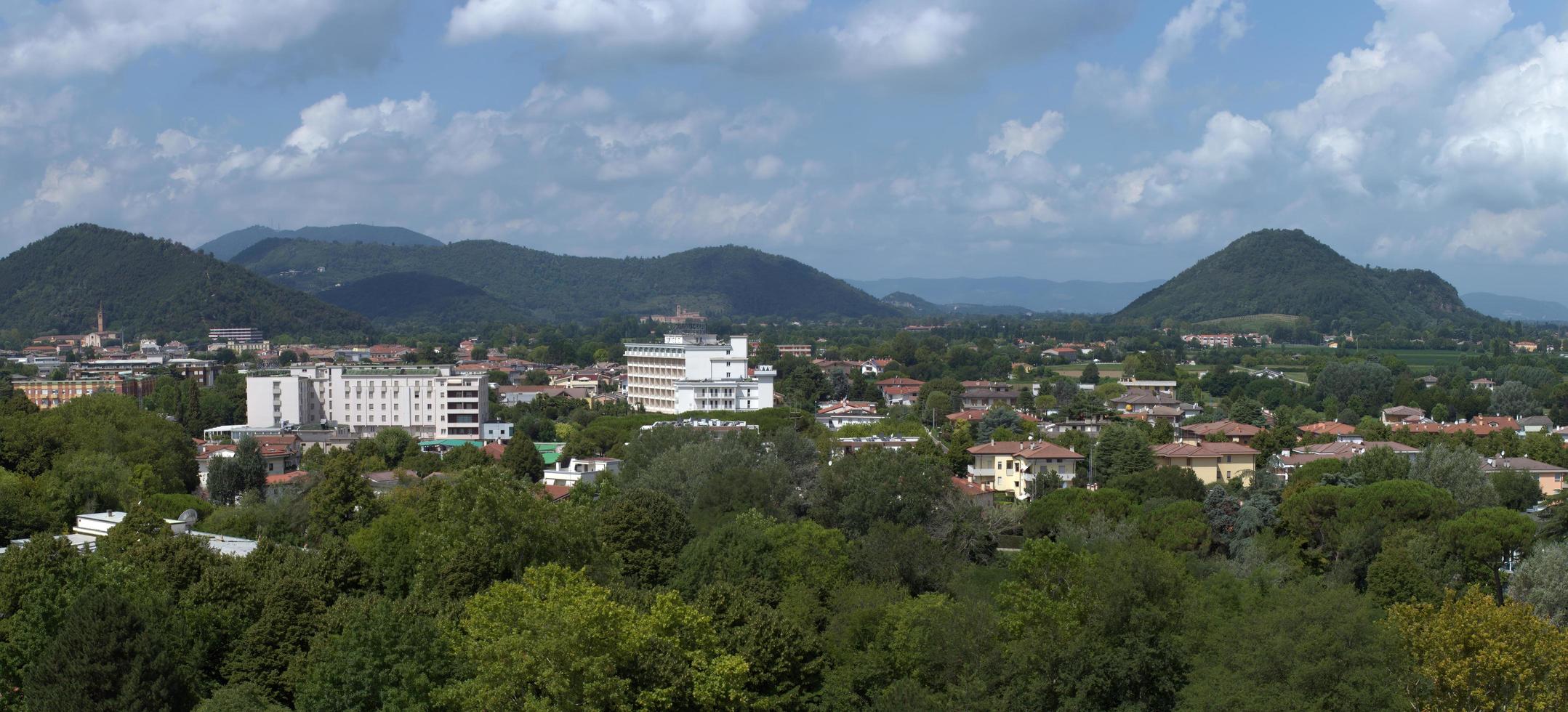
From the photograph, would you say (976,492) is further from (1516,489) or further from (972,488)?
(1516,489)

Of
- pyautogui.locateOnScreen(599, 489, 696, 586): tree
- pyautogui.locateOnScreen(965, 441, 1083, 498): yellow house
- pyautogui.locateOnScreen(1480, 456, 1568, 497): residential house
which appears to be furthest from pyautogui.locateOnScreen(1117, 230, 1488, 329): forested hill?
pyautogui.locateOnScreen(599, 489, 696, 586): tree

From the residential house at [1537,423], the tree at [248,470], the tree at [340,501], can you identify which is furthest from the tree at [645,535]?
the residential house at [1537,423]

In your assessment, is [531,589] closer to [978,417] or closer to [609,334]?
[978,417]

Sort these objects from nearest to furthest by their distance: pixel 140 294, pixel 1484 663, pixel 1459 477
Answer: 1. pixel 1484 663
2. pixel 1459 477
3. pixel 140 294

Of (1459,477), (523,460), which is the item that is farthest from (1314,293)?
(523,460)

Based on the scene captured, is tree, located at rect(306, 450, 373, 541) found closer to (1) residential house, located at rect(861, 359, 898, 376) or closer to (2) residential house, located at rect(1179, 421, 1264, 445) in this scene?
(2) residential house, located at rect(1179, 421, 1264, 445)
